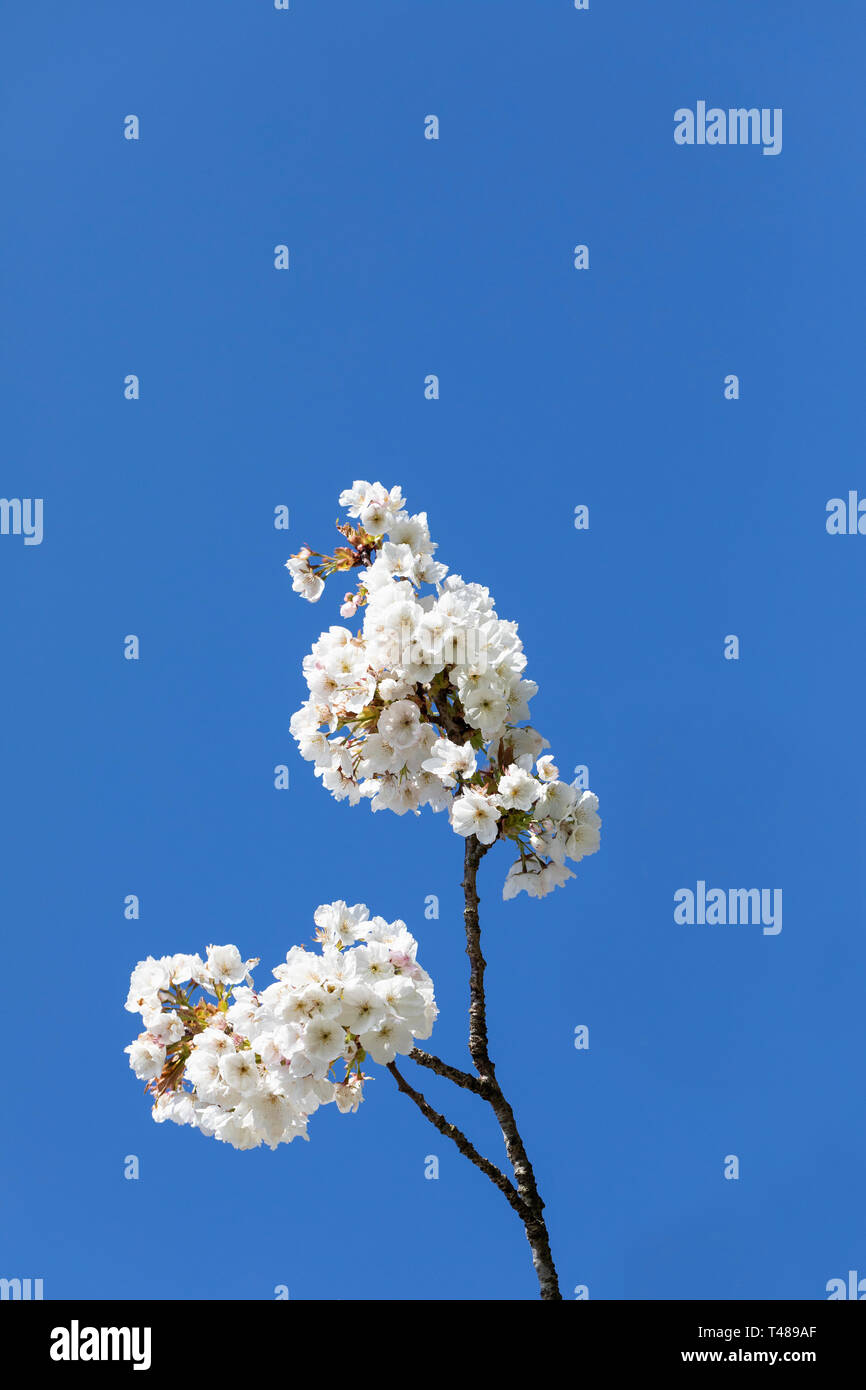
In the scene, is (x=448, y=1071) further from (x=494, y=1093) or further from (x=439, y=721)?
(x=439, y=721)

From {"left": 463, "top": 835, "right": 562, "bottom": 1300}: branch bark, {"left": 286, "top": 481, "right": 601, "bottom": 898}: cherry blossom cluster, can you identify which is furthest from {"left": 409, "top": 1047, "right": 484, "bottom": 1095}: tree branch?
{"left": 286, "top": 481, "right": 601, "bottom": 898}: cherry blossom cluster

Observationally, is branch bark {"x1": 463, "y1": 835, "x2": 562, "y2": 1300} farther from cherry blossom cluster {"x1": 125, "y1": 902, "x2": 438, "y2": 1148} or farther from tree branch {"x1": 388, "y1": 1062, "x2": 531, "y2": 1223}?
cherry blossom cluster {"x1": 125, "y1": 902, "x2": 438, "y2": 1148}

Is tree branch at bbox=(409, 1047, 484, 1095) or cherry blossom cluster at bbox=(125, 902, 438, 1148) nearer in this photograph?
cherry blossom cluster at bbox=(125, 902, 438, 1148)

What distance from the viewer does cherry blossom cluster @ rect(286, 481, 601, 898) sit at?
286cm

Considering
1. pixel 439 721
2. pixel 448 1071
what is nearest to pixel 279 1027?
pixel 448 1071

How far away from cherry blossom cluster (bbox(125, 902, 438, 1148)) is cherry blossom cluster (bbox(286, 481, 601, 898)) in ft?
1.39

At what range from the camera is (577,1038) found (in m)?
5.52

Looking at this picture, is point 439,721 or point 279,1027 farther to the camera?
point 439,721

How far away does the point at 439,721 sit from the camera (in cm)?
308

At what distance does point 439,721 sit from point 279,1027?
3.15 feet

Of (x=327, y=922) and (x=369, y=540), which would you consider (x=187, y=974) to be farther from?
(x=369, y=540)

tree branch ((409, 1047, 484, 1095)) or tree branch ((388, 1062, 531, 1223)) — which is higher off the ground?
tree branch ((409, 1047, 484, 1095))
